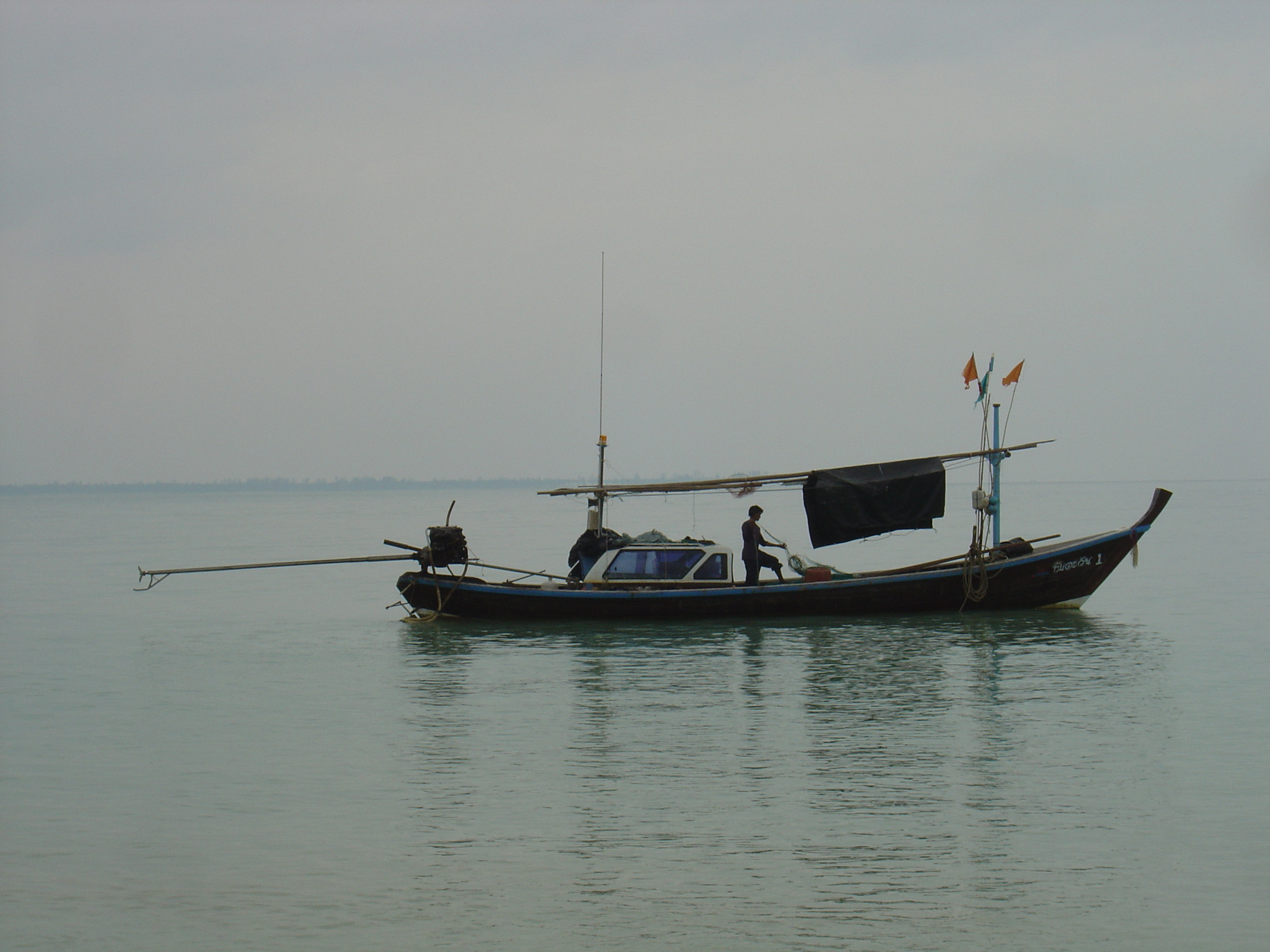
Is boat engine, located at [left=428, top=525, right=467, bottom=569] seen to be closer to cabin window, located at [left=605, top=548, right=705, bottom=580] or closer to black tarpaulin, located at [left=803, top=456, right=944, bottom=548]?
cabin window, located at [left=605, top=548, right=705, bottom=580]

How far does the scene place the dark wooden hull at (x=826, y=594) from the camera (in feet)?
80.2

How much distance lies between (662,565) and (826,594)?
130 inches

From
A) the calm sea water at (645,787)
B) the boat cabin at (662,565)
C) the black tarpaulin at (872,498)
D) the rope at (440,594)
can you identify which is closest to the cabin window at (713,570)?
the boat cabin at (662,565)

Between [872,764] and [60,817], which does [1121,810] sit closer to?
[872,764]

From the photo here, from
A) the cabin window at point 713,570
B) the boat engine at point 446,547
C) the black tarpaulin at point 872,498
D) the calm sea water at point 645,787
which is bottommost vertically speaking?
the calm sea water at point 645,787

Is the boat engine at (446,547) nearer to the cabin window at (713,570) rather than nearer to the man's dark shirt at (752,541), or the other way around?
the cabin window at (713,570)

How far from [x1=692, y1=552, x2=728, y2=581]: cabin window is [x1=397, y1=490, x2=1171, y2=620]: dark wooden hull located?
1.49 feet

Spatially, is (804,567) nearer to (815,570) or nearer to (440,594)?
(815,570)

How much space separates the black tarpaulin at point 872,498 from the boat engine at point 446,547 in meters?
7.05

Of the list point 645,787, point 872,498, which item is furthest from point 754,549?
point 645,787

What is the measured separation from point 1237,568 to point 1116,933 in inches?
1753

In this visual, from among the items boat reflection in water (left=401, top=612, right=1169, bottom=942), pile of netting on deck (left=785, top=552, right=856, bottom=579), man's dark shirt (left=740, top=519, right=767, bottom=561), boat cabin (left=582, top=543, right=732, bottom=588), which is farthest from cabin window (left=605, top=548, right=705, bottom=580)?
boat reflection in water (left=401, top=612, right=1169, bottom=942)

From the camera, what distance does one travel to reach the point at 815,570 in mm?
25141

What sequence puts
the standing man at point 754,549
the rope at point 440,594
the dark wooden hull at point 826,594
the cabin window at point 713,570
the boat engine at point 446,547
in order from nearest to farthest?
the dark wooden hull at point 826,594, the standing man at point 754,549, the boat engine at point 446,547, the cabin window at point 713,570, the rope at point 440,594
